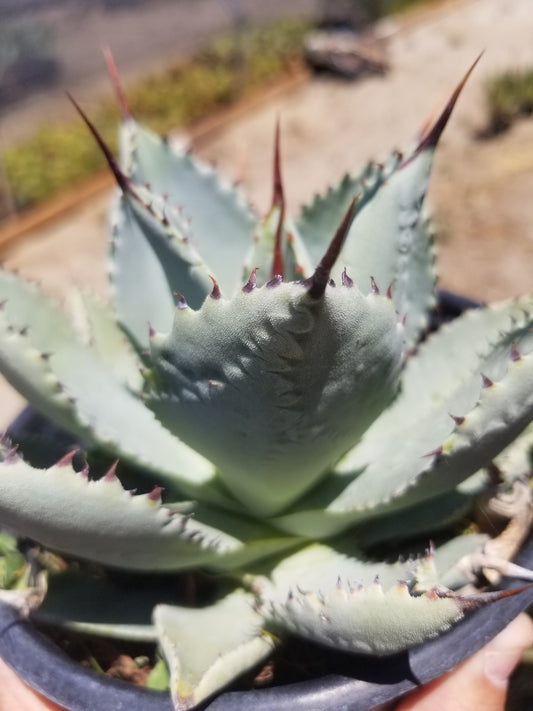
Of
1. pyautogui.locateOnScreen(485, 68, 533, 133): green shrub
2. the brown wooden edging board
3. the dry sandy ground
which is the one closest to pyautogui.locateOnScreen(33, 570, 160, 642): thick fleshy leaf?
the dry sandy ground

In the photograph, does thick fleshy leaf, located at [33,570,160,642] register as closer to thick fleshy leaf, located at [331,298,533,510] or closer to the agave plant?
the agave plant

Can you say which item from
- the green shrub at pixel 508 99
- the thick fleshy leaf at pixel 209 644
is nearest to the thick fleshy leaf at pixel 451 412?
the thick fleshy leaf at pixel 209 644

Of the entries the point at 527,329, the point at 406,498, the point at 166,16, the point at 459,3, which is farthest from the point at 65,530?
the point at 459,3

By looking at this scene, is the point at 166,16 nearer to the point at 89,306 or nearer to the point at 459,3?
the point at 459,3

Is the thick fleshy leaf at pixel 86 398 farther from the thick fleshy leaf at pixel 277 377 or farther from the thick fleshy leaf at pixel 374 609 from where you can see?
the thick fleshy leaf at pixel 374 609

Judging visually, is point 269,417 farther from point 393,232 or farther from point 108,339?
point 108,339

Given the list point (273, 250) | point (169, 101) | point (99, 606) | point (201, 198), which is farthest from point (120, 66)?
point (99, 606)
